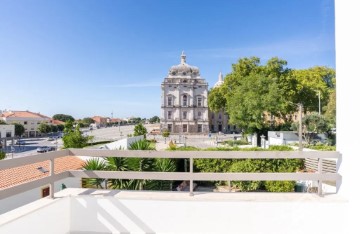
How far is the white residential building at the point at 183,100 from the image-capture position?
51312 millimetres

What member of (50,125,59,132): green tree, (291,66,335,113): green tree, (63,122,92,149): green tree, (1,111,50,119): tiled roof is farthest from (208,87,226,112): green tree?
(50,125,59,132): green tree

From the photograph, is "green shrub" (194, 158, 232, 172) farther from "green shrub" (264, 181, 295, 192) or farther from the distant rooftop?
the distant rooftop

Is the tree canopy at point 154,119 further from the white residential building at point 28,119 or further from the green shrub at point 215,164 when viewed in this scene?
the green shrub at point 215,164

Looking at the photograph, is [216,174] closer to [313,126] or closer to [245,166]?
[245,166]

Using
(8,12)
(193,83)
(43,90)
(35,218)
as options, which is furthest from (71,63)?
(193,83)

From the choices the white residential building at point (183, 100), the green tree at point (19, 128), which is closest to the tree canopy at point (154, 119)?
the white residential building at point (183, 100)

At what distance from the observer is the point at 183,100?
51.9 meters

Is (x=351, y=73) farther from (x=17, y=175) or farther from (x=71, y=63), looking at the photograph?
(x=71, y=63)

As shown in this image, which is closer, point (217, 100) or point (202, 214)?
point (202, 214)

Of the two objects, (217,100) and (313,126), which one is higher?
(217,100)

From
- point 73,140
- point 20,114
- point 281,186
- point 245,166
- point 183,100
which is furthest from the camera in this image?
point 183,100

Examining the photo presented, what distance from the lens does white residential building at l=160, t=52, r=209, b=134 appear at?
51.3 metres

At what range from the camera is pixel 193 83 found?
52.0 m

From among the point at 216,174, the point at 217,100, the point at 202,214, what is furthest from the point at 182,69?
the point at 202,214
